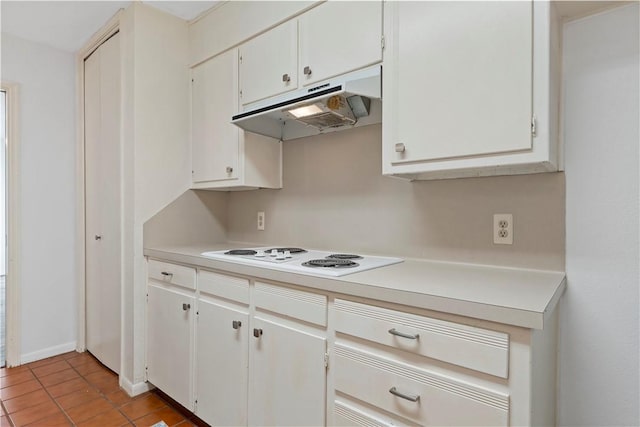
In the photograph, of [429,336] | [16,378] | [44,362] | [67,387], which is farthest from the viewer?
A: [44,362]

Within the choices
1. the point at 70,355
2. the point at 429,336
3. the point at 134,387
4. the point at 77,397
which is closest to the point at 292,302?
the point at 429,336

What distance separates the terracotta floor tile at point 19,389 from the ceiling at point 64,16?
2364 mm

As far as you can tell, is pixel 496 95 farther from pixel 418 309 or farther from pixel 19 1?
pixel 19 1

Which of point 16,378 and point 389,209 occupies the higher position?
point 389,209

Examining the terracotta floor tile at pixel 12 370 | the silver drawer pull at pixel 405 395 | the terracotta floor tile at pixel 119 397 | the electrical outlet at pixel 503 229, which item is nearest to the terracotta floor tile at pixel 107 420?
the terracotta floor tile at pixel 119 397

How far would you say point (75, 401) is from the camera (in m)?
2.06

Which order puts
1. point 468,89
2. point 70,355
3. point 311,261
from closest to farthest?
point 468,89, point 311,261, point 70,355

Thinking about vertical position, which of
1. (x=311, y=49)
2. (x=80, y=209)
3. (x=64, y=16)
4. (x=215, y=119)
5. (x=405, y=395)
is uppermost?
(x=64, y=16)

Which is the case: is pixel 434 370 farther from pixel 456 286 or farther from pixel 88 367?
pixel 88 367

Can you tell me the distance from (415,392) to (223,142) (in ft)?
5.62

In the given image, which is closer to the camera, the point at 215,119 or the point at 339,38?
the point at 339,38

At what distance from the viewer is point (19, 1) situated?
2113mm

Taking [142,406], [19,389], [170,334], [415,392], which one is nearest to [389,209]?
[415,392]

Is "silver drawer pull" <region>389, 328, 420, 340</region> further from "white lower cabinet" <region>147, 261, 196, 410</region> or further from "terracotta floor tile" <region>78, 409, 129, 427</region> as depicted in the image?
"terracotta floor tile" <region>78, 409, 129, 427</region>
